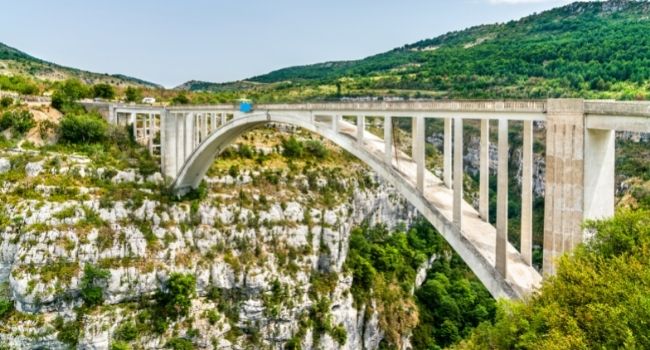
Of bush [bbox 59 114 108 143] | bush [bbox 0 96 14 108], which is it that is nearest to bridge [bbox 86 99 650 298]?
bush [bbox 59 114 108 143]

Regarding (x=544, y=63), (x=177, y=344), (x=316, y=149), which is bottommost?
(x=177, y=344)

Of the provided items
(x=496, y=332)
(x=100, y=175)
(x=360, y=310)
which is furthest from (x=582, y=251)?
(x=100, y=175)

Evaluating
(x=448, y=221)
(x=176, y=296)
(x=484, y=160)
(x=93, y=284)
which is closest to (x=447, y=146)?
(x=448, y=221)

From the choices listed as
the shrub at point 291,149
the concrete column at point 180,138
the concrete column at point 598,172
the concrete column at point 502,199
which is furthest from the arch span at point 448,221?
the shrub at point 291,149

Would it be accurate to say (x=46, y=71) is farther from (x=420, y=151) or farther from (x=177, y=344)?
(x=420, y=151)

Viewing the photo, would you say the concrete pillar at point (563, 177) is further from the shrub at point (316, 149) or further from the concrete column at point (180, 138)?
the shrub at point (316, 149)

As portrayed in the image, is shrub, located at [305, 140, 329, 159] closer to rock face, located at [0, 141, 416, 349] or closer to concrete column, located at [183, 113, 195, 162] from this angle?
rock face, located at [0, 141, 416, 349]
